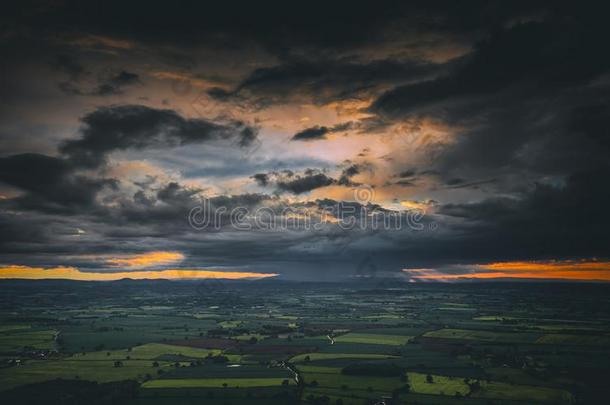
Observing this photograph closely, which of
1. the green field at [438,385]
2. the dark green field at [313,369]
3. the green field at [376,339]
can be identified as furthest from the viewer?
the green field at [376,339]

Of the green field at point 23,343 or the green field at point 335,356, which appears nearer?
the green field at point 335,356

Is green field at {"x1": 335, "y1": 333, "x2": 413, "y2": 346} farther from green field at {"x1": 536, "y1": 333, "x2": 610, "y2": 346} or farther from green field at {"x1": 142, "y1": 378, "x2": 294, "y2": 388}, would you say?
green field at {"x1": 142, "y1": 378, "x2": 294, "y2": 388}

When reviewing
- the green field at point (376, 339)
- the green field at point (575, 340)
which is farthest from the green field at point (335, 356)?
the green field at point (575, 340)

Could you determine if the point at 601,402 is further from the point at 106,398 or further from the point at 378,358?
the point at 106,398

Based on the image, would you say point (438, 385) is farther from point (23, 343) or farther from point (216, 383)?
point (23, 343)

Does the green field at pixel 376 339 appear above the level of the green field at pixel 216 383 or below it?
below

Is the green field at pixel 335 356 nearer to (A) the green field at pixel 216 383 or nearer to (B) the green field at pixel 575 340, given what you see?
(A) the green field at pixel 216 383

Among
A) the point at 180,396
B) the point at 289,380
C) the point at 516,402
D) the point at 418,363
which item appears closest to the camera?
the point at 516,402

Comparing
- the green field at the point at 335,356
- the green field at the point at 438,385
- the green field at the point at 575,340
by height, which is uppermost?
the green field at the point at 438,385

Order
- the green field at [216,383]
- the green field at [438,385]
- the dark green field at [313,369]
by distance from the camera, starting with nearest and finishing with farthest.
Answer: the dark green field at [313,369], the green field at [438,385], the green field at [216,383]

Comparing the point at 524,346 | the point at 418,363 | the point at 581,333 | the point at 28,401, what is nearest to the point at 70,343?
the point at 28,401

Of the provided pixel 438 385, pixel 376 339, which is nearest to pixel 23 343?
pixel 376 339
